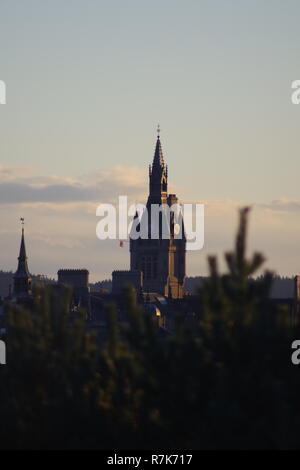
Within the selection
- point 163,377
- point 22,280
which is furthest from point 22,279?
point 163,377

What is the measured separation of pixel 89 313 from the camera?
190 metres

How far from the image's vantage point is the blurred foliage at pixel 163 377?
43.8 m

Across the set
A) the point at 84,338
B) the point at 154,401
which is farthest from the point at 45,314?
the point at 154,401

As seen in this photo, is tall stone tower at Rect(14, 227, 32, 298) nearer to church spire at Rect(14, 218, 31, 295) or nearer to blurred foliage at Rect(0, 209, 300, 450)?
church spire at Rect(14, 218, 31, 295)

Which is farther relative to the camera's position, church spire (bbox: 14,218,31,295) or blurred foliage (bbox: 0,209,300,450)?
church spire (bbox: 14,218,31,295)

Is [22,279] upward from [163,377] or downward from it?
upward

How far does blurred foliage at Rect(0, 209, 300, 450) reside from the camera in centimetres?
4375

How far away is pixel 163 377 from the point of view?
46688 millimetres

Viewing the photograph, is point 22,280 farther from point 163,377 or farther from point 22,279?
point 163,377

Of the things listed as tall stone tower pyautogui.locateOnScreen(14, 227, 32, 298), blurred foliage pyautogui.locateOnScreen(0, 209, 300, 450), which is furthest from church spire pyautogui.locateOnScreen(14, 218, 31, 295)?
blurred foliage pyautogui.locateOnScreen(0, 209, 300, 450)

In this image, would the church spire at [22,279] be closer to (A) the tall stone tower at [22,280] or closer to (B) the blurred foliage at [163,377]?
(A) the tall stone tower at [22,280]

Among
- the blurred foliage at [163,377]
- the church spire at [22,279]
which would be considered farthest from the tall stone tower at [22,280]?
the blurred foliage at [163,377]

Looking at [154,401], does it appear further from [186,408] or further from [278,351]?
[278,351]
